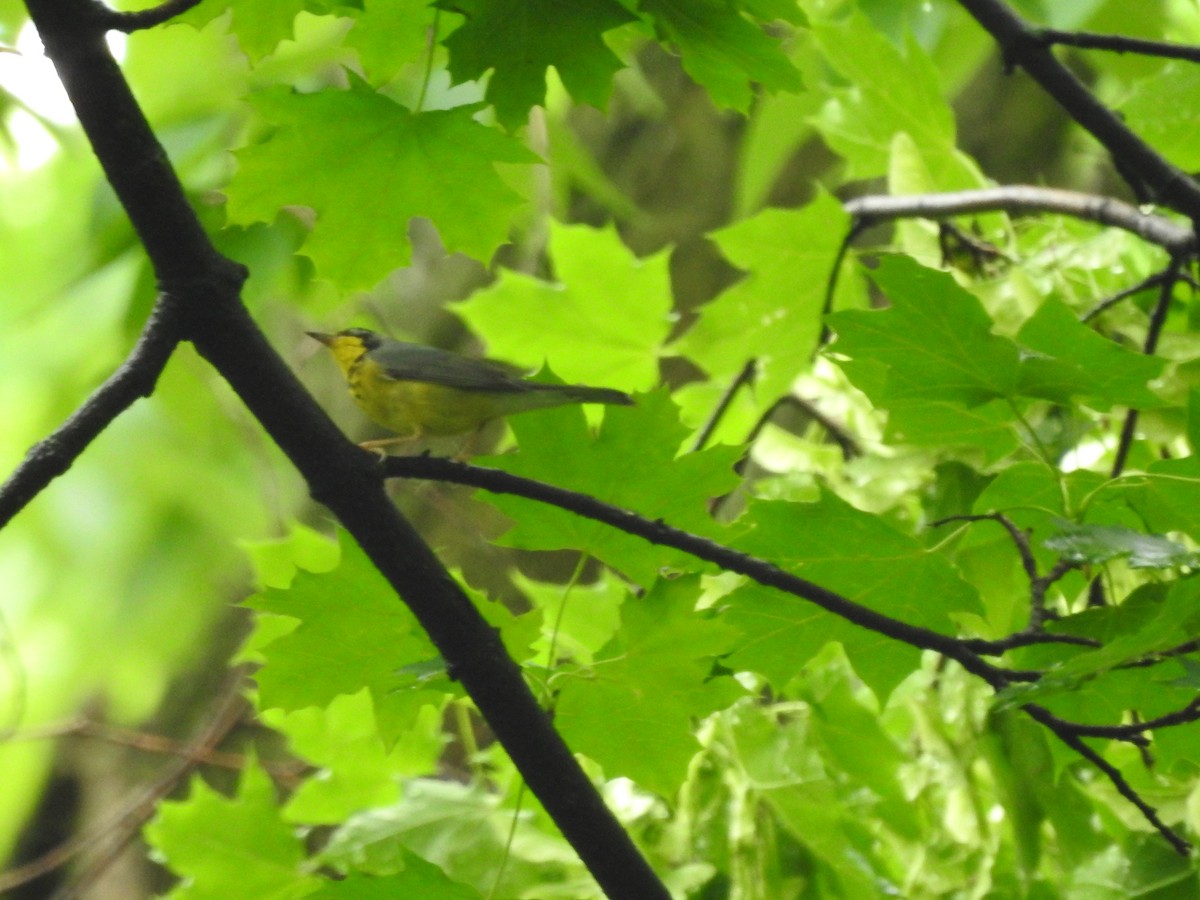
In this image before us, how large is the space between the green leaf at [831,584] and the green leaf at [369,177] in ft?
0.94

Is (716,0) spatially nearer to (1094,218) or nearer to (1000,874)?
(1094,218)

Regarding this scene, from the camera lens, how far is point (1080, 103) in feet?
2.90

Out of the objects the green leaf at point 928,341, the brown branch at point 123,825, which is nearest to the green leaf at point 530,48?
the green leaf at point 928,341

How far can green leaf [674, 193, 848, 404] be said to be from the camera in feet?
3.73

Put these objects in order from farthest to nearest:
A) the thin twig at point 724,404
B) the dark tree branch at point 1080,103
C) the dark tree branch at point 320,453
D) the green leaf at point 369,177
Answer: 1. the thin twig at point 724,404
2. the dark tree branch at point 1080,103
3. the green leaf at point 369,177
4. the dark tree branch at point 320,453

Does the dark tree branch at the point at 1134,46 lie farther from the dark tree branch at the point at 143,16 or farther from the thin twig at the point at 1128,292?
the dark tree branch at the point at 143,16

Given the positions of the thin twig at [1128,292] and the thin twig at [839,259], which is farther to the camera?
the thin twig at [839,259]

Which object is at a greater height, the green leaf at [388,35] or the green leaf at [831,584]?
the green leaf at [388,35]

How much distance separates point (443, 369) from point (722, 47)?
0.53m

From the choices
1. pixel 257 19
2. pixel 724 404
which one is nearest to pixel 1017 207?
pixel 724 404

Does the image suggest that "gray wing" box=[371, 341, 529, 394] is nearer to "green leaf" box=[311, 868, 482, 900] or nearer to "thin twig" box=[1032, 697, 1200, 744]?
"green leaf" box=[311, 868, 482, 900]

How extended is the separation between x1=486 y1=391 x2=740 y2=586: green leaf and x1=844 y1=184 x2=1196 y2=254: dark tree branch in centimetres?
46

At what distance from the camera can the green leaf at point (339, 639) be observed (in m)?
0.74

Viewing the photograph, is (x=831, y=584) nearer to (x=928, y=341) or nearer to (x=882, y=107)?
(x=928, y=341)
